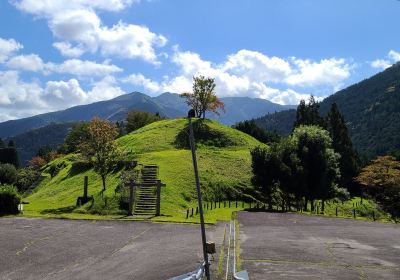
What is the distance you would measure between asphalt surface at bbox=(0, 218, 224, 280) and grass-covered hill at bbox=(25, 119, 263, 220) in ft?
24.9

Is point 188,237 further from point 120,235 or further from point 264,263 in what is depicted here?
point 264,263

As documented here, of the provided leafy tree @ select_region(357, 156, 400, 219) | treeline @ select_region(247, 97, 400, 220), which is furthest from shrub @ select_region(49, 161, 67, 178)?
leafy tree @ select_region(357, 156, 400, 219)

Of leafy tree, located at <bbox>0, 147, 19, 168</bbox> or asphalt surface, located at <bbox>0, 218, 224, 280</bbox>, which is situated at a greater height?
leafy tree, located at <bbox>0, 147, 19, 168</bbox>

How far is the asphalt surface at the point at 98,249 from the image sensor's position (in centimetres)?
2044

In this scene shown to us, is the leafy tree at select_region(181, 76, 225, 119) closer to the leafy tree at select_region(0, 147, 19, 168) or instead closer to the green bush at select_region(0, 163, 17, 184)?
the green bush at select_region(0, 163, 17, 184)

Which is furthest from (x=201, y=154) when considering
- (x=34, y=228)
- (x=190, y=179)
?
(x=34, y=228)

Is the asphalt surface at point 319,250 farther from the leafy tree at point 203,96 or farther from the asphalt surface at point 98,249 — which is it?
the leafy tree at point 203,96

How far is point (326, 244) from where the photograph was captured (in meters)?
26.4

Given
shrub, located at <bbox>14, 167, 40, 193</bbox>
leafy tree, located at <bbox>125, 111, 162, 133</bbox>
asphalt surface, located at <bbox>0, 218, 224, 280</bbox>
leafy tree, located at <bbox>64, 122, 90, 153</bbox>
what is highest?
leafy tree, located at <bbox>125, 111, 162, 133</bbox>

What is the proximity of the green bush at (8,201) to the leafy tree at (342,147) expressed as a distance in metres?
75.2

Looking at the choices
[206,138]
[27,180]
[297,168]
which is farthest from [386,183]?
[27,180]

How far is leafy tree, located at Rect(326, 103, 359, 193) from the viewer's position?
327 ft

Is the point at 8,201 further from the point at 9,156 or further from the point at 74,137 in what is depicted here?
the point at 9,156

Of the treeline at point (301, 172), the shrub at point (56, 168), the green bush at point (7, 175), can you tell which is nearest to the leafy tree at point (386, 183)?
the treeline at point (301, 172)
